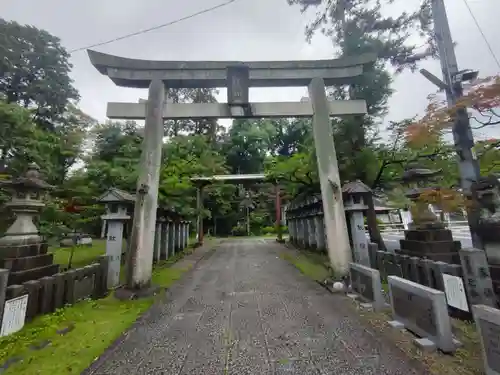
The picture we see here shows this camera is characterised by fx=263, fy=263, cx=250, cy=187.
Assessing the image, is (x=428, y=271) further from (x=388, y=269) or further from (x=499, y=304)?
(x=388, y=269)

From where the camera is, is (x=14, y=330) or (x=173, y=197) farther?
(x=173, y=197)

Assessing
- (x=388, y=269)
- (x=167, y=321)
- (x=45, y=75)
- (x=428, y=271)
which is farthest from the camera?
(x=45, y=75)

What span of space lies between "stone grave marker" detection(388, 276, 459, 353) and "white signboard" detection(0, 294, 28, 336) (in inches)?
235

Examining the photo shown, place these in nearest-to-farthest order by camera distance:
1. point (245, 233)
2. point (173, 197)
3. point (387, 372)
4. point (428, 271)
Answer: point (387, 372)
point (428, 271)
point (173, 197)
point (245, 233)

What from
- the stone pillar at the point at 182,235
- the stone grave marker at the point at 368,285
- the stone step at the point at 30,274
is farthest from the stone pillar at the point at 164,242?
the stone grave marker at the point at 368,285

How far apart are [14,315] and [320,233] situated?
417 inches

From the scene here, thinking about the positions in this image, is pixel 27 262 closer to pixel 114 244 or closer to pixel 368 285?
pixel 114 244

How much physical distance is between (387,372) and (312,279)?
4861mm

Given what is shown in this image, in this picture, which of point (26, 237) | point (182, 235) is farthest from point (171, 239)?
point (26, 237)

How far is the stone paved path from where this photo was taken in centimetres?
316

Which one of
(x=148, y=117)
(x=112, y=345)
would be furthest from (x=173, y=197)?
(x=112, y=345)

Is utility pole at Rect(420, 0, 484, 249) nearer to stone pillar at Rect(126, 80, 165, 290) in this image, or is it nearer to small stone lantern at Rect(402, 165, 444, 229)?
small stone lantern at Rect(402, 165, 444, 229)

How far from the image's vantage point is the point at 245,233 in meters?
31.3

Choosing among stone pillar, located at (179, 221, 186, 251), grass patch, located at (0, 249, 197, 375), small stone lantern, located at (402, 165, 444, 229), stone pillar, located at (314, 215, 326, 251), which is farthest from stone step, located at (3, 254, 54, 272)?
stone pillar, located at (314, 215, 326, 251)
